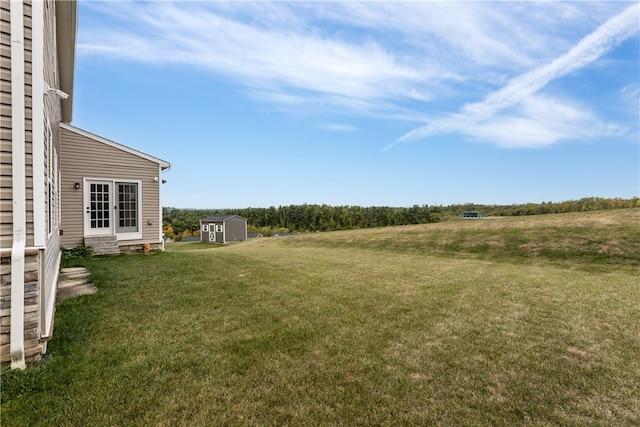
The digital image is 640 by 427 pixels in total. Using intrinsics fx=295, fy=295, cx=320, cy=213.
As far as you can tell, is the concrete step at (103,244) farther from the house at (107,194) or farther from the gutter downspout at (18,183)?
the gutter downspout at (18,183)

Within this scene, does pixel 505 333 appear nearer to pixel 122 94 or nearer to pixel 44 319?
pixel 44 319

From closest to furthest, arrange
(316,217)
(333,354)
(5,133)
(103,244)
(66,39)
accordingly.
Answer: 1. (5,133)
2. (333,354)
3. (66,39)
4. (103,244)
5. (316,217)

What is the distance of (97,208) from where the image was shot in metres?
9.46

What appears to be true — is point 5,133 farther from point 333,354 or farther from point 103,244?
point 103,244

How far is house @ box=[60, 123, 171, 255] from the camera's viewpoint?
888 centimetres

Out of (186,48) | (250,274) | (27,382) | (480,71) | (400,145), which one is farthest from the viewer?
(400,145)

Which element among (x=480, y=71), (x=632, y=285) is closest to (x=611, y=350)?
(x=632, y=285)

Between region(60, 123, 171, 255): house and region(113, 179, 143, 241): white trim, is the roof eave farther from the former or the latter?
region(113, 179, 143, 241): white trim

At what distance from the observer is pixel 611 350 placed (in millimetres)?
3461

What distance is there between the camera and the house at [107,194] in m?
8.88

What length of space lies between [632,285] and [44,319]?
10392 millimetres

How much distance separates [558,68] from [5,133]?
18.5 metres

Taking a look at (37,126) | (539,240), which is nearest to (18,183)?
(37,126)

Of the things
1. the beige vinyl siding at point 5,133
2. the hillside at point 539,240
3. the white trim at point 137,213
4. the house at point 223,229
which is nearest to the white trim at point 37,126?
the beige vinyl siding at point 5,133
